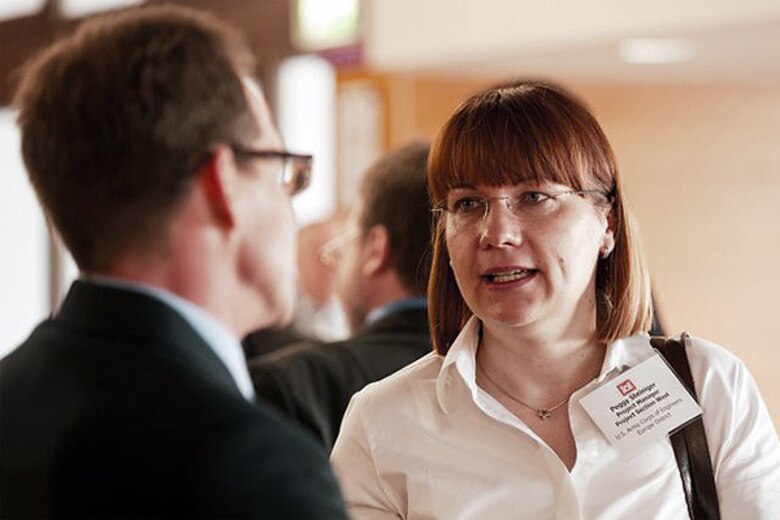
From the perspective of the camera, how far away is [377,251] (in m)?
3.25

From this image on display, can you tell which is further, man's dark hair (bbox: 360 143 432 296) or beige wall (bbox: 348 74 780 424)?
beige wall (bbox: 348 74 780 424)

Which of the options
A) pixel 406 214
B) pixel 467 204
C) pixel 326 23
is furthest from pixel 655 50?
pixel 467 204

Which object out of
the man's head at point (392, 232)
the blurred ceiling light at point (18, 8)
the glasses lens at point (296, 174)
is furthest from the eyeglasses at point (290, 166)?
the blurred ceiling light at point (18, 8)

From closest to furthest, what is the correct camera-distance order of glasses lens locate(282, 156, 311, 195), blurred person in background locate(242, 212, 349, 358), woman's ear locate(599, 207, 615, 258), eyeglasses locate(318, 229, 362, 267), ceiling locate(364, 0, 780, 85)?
glasses lens locate(282, 156, 311, 195) < woman's ear locate(599, 207, 615, 258) < eyeglasses locate(318, 229, 362, 267) < ceiling locate(364, 0, 780, 85) < blurred person in background locate(242, 212, 349, 358)

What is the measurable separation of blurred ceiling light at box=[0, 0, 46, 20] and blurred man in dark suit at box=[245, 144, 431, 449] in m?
6.87

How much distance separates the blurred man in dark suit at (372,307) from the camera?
116 inches

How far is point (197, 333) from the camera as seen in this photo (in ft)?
4.84

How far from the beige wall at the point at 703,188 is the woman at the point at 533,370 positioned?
4.14m

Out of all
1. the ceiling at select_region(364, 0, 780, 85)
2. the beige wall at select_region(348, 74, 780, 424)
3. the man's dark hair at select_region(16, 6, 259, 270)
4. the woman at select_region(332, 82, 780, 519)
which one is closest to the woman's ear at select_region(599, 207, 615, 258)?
the woman at select_region(332, 82, 780, 519)

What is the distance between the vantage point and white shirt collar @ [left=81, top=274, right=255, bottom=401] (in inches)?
58.1

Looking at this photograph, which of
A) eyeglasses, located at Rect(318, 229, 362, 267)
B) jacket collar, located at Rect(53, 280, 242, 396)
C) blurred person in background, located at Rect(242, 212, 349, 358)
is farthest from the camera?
blurred person in background, located at Rect(242, 212, 349, 358)

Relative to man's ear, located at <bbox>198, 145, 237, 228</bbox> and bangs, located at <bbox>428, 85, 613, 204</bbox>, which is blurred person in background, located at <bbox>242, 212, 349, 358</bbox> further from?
man's ear, located at <bbox>198, 145, 237, 228</bbox>

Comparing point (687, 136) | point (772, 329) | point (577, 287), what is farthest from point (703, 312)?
point (577, 287)

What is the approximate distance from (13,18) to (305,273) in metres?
4.83
